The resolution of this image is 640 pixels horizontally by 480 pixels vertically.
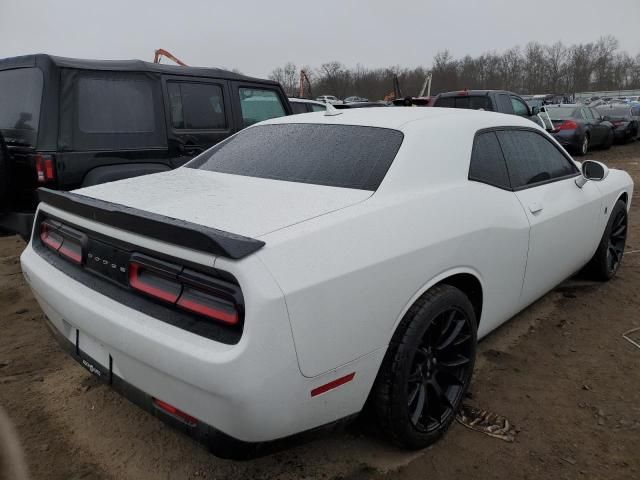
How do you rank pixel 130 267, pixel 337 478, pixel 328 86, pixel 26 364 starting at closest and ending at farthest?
pixel 130 267
pixel 337 478
pixel 26 364
pixel 328 86

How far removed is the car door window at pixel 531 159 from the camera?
3.03 m

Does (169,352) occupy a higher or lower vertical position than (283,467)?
higher

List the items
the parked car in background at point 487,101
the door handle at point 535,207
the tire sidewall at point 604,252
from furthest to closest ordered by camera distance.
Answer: the parked car in background at point 487,101, the tire sidewall at point 604,252, the door handle at point 535,207

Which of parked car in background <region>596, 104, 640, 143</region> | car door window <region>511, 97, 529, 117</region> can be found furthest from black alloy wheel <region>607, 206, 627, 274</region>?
parked car in background <region>596, 104, 640, 143</region>

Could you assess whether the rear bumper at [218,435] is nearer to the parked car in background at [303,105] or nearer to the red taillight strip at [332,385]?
the red taillight strip at [332,385]

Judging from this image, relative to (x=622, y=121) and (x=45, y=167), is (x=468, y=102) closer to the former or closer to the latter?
(x=45, y=167)

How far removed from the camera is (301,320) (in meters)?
1.65

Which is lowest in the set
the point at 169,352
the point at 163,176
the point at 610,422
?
the point at 610,422

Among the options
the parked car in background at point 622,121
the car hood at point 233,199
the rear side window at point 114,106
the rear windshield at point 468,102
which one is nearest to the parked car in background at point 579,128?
the parked car in background at point 622,121

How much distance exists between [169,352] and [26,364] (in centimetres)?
195

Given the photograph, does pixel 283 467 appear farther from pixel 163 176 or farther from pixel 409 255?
pixel 163 176

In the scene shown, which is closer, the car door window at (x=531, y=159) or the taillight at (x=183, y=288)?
the taillight at (x=183, y=288)

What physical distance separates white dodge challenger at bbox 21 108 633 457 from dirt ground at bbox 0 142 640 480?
9.7 inches

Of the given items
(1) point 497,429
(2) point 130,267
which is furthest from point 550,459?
(2) point 130,267
